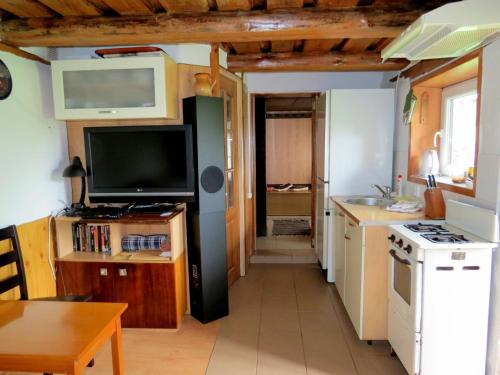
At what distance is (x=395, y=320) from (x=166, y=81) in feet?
7.48

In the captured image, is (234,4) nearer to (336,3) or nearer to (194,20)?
(194,20)

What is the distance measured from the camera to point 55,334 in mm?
1408

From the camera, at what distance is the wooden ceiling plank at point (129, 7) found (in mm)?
2094

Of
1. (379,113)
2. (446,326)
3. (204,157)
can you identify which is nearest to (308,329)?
(446,326)

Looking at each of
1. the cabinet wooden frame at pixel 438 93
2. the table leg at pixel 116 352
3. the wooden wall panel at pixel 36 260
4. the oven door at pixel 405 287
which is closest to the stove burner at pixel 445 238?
the oven door at pixel 405 287

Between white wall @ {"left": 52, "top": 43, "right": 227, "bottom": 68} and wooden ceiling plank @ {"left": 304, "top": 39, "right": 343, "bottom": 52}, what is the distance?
911mm

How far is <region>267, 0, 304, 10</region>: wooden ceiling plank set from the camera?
2.08 metres

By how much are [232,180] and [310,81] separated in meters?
1.50

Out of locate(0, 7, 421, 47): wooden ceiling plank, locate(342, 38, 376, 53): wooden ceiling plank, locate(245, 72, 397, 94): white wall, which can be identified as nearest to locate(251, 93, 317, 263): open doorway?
locate(245, 72, 397, 94): white wall

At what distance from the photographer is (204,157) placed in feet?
8.59

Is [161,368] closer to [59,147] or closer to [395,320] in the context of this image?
[395,320]

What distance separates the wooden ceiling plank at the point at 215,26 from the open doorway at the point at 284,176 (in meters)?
2.56

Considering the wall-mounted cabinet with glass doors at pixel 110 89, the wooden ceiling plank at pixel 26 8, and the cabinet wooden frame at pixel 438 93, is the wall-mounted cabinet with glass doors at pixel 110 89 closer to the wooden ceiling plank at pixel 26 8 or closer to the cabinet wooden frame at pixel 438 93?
the wooden ceiling plank at pixel 26 8

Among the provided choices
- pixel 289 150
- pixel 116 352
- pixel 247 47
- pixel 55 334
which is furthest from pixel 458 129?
pixel 289 150
